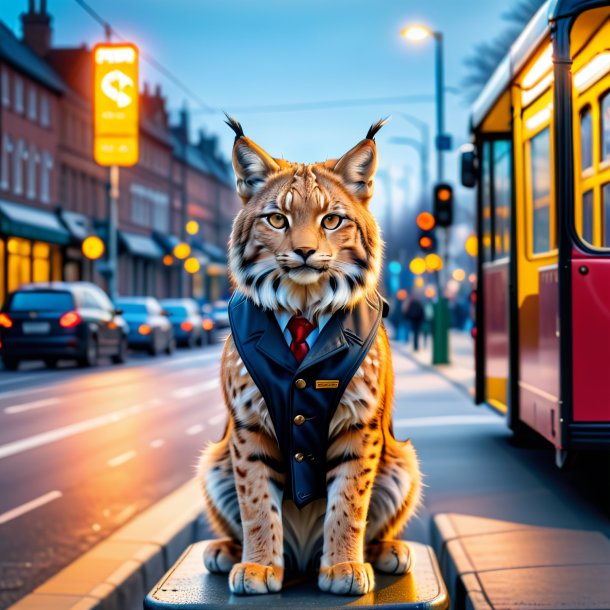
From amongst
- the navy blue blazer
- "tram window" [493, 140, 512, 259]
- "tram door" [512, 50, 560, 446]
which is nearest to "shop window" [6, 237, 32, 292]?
"tram window" [493, 140, 512, 259]

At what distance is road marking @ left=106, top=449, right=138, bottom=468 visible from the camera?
9.91 metres

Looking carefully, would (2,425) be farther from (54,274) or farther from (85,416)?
(54,274)

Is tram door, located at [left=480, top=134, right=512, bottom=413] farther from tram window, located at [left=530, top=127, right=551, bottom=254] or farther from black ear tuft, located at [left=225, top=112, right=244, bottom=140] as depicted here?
black ear tuft, located at [left=225, top=112, right=244, bottom=140]

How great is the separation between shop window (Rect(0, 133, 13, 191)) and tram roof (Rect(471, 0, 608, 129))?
32.3 m

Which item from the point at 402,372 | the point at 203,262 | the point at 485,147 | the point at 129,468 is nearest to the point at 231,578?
the point at 129,468

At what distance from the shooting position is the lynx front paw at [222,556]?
3.61 meters

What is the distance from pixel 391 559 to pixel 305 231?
124cm

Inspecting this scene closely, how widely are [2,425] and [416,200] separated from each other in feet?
225

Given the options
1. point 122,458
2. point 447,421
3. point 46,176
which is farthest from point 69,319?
point 46,176

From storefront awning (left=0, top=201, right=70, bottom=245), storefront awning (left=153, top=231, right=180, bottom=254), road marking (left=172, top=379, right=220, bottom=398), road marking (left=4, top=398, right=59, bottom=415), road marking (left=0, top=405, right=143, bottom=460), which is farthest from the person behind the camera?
storefront awning (left=153, top=231, right=180, bottom=254)

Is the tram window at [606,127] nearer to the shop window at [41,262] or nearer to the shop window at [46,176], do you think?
the shop window at [41,262]

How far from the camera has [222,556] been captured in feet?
11.8

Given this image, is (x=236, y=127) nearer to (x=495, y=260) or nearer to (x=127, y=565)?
(x=127, y=565)

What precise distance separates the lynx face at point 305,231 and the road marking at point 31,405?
11.4 metres
